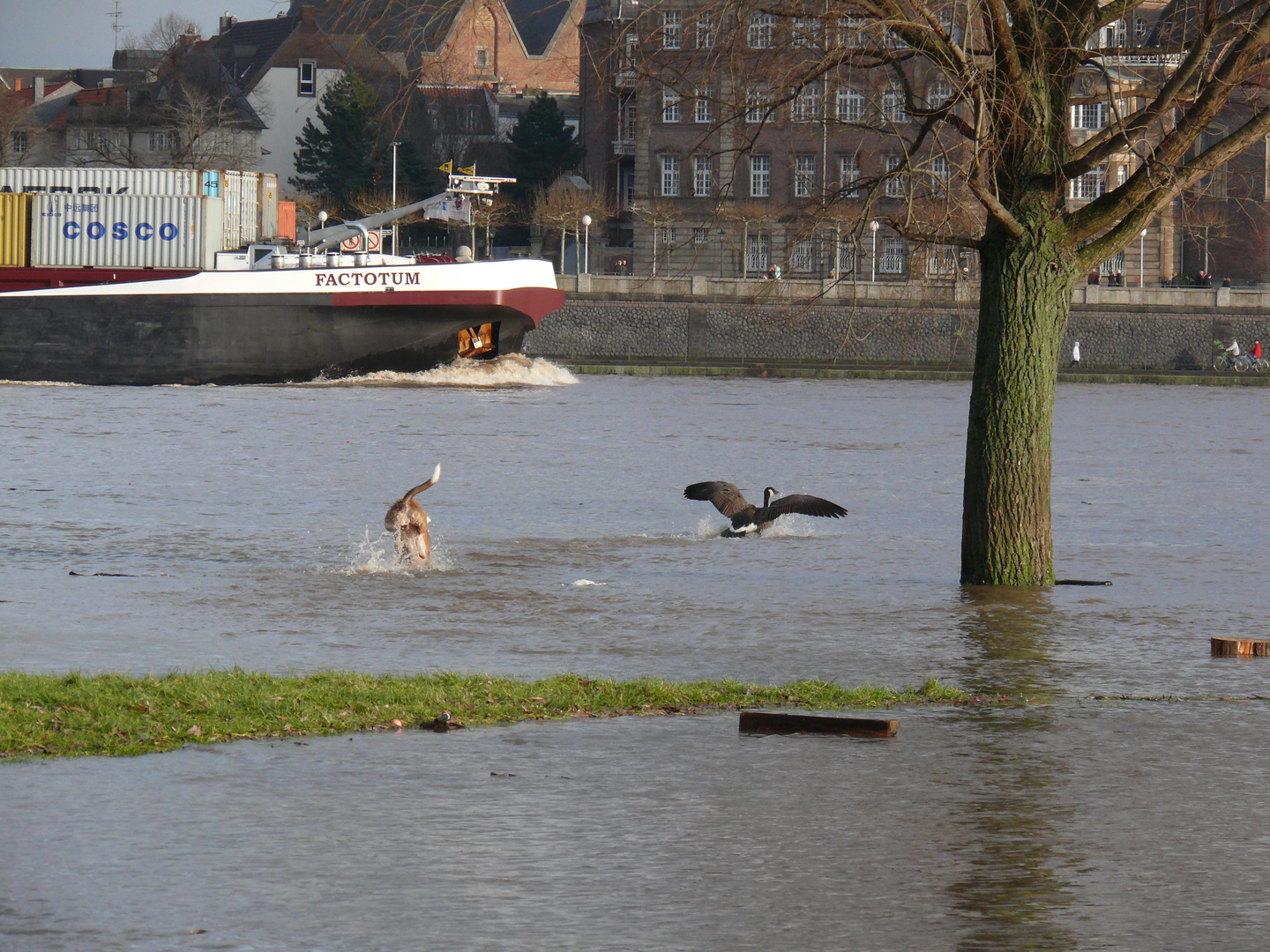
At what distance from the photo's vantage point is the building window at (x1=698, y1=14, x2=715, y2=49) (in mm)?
12903

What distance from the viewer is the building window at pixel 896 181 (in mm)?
12396

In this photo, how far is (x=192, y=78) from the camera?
334 feet

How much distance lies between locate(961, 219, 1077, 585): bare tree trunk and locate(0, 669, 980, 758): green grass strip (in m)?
4.52

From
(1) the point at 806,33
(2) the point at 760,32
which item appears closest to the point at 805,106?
(2) the point at 760,32

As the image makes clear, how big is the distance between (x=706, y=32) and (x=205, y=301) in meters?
37.1

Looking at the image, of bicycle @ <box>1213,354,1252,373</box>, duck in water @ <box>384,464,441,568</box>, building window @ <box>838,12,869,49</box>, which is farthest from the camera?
bicycle @ <box>1213,354,1252,373</box>

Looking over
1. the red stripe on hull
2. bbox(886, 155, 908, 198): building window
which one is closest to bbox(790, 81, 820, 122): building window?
bbox(886, 155, 908, 198): building window

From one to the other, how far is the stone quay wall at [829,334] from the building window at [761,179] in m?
13.8

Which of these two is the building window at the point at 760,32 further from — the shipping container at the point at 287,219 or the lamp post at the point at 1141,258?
the lamp post at the point at 1141,258

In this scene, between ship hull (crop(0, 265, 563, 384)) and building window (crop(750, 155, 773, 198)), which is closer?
ship hull (crop(0, 265, 563, 384))

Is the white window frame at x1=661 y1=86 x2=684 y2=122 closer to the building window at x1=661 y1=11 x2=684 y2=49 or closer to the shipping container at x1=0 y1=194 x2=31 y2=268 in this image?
the building window at x1=661 y1=11 x2=684 y2=49

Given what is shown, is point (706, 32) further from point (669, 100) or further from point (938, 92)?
point (938, 92)

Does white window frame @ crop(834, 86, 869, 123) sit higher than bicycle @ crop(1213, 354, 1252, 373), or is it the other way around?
white window frame @ crop(834, 86, 869, 123)

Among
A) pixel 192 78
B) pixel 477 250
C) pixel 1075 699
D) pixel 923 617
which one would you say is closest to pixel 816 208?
pixel 923 617
